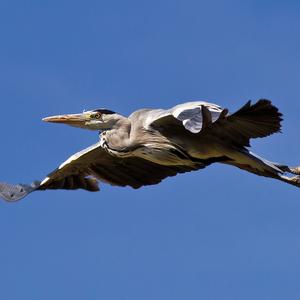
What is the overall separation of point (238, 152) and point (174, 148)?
87 cm

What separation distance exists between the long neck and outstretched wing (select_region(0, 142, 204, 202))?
108cm

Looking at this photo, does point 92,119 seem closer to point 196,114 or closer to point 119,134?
point 119,134

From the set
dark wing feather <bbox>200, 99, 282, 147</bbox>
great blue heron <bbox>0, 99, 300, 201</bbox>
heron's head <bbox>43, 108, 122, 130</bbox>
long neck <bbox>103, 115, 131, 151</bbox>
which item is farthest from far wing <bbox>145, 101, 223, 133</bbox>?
heron's head <bbox>43, 108, 122, 130</bbox>

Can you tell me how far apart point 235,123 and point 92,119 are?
243cm

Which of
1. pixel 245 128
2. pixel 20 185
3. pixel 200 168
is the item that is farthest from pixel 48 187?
pixel 245 128

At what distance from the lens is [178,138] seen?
1848 centimetres

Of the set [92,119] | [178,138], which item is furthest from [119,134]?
[178,138]

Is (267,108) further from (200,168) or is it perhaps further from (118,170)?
(118,170)

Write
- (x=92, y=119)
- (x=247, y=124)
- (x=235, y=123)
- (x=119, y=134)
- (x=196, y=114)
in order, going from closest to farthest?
(x=196, y=114) < (x=247, y=124) < (x=235, y=123) < (x=119, y=134) < (x=92, y=119)

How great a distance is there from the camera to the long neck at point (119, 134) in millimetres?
18656

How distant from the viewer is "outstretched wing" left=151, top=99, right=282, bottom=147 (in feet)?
55.8

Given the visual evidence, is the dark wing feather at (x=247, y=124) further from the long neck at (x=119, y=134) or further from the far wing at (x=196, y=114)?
the long neck at (x=119, y=134)

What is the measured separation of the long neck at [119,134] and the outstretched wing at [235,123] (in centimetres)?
51

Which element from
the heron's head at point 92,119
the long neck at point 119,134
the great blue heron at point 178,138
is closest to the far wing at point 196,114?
the great blue heron at point 178,138
